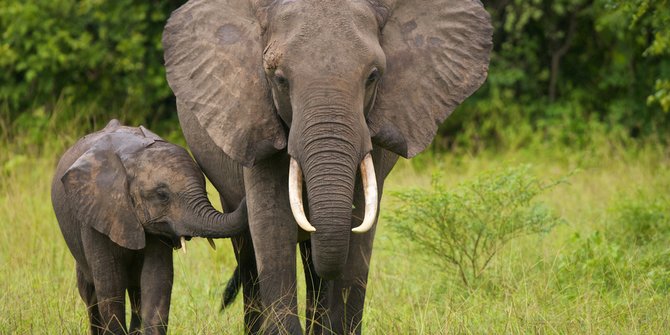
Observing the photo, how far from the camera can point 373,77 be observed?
509 centimetres

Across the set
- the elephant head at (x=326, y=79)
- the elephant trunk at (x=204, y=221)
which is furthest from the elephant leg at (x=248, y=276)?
the elephant head at (x=326, y=79)

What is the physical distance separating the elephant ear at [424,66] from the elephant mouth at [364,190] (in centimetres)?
22

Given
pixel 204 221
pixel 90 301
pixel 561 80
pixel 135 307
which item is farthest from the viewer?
pixel 561 80

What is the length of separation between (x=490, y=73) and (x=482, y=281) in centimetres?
722

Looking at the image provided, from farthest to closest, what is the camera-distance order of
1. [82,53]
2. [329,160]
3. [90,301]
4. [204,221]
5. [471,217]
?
[82,53], [471,217], [90,301], [204,221], [329,160]

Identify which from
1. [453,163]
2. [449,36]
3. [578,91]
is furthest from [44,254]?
[578,91]

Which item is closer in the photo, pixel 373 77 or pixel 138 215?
pixel 373 77

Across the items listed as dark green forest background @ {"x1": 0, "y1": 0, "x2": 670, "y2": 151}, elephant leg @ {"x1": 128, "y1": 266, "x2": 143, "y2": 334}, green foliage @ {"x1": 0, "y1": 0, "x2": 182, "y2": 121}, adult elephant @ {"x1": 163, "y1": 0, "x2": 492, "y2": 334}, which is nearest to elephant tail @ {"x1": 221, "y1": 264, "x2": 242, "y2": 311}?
elephant leg @ {"x1": 128, "y1": 266, "x2": 143, "y2": 334}

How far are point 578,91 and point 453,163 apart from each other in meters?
2.51

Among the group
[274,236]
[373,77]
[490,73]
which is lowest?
[490,73]

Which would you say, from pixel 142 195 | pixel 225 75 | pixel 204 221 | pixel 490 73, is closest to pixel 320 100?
pixel 225 75

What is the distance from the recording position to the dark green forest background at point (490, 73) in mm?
13000

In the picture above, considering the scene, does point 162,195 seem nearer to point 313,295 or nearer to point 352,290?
point 352,290

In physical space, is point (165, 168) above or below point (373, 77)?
below
